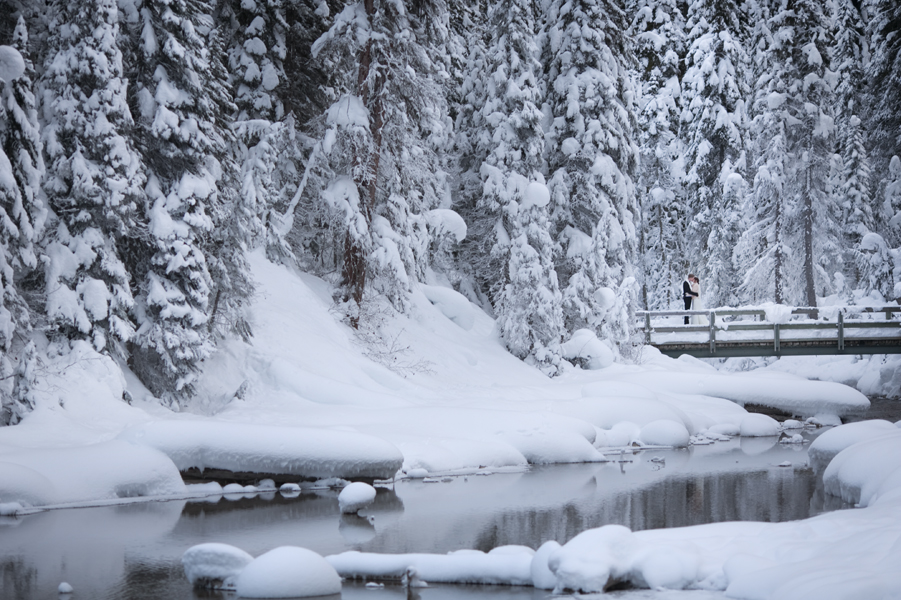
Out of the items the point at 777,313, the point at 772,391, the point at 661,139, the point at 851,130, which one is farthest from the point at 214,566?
the point at 851,130

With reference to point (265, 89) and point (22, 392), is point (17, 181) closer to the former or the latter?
point (22, 392)

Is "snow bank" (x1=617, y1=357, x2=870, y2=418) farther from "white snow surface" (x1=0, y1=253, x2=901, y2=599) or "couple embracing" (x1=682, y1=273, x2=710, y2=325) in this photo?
"couple embracing" (x1=682, y1=273, x2=710, y2=325)

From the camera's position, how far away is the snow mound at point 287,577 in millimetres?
6627

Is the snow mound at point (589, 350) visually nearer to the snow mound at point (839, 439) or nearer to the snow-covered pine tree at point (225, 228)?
the snow mound at point (839, 439)

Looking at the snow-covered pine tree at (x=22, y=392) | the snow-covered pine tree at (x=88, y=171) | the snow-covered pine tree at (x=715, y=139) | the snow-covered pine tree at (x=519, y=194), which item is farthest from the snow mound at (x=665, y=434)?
the snow-covered pine tree at (x=715, y=139)

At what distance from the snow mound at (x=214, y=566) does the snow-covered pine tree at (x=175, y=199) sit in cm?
763

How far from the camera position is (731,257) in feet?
112

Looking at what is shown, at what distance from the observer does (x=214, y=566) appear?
702cm

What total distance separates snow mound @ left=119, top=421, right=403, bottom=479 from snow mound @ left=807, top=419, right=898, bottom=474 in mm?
6540

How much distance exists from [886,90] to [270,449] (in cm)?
2395

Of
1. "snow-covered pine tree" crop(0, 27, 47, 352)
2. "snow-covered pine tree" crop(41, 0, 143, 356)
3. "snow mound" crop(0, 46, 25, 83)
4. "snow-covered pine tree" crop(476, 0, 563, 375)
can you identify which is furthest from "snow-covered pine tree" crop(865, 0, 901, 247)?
"snow mound" crop(0, 46, 25, 83)

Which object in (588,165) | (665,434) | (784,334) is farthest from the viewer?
(784,334)

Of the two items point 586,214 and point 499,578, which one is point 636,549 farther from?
point 586,214

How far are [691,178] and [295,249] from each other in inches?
768
